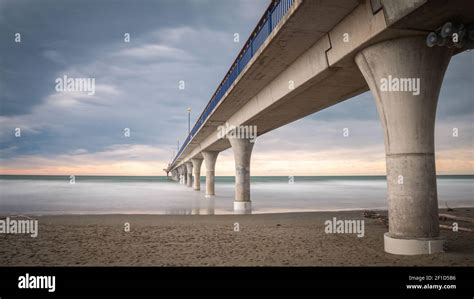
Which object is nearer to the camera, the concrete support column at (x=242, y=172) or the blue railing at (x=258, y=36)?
the blue railing at (x=258, y=36)

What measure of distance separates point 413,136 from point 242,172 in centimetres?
1787

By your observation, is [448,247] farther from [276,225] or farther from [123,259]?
[123,259]

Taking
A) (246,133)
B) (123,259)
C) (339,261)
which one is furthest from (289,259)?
(246,133)

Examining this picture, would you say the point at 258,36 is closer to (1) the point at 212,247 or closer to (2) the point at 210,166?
(1) the point at 212,247

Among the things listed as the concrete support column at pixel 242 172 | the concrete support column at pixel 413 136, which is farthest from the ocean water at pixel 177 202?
the concrete support column at pixel 413 136

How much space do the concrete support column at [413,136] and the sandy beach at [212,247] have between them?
608mm

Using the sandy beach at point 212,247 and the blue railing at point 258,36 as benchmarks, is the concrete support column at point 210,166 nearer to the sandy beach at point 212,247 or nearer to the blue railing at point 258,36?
the blue railing at point 258,36

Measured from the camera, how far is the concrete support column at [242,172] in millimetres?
25094

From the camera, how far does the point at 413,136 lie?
827 cm

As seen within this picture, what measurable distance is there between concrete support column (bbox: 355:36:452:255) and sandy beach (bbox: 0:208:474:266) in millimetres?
608

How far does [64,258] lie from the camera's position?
29.2ft

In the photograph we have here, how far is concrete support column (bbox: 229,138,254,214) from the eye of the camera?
82.3ft

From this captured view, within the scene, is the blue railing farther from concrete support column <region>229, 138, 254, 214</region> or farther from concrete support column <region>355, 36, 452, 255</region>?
concrete support column <region>229, 138, 254, 214</region>
